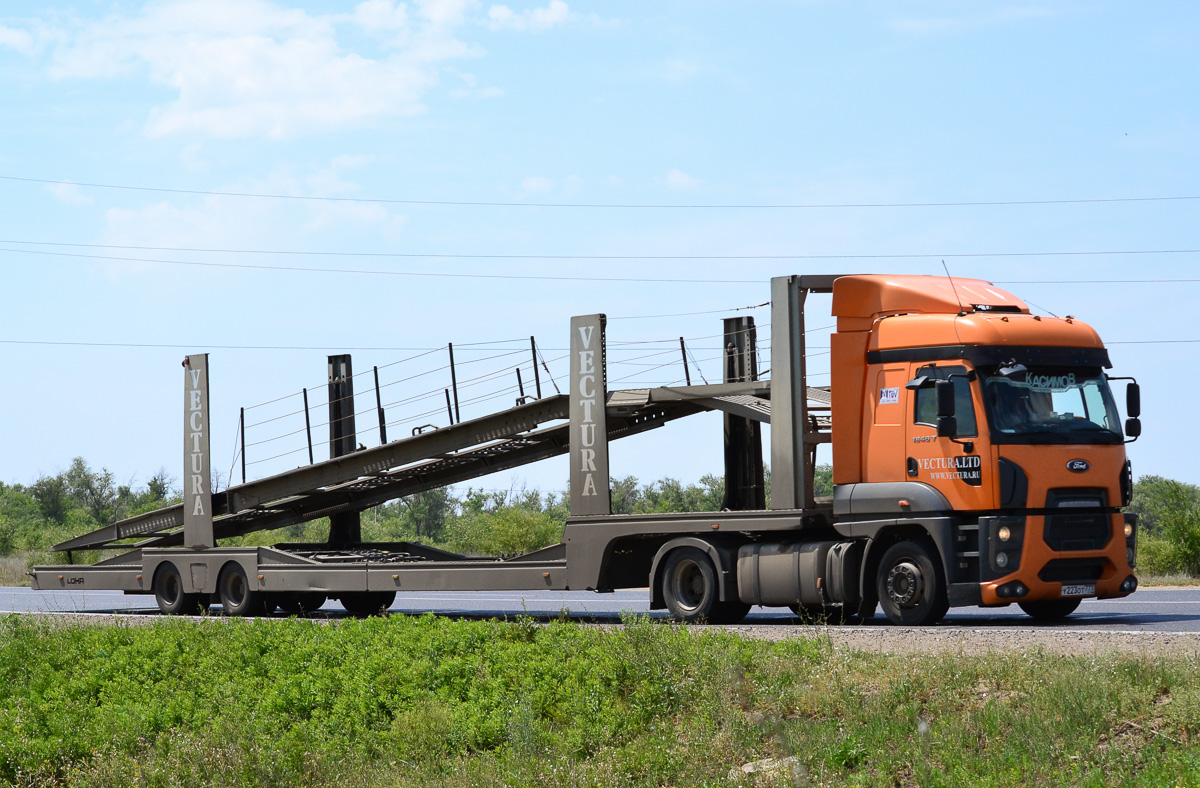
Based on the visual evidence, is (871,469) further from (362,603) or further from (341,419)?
(362,603)

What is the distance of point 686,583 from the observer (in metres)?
15.2

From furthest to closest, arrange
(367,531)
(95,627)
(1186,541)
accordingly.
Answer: (367,531), (1186,541), (95,627)

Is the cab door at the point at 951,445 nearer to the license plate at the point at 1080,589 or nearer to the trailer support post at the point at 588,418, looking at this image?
the license plate at the point at 1080,589

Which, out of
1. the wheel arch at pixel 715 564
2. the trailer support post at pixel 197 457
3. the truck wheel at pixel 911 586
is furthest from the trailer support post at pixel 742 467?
the trailer support post at pixel 197 457

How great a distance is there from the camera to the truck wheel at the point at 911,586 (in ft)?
43.1

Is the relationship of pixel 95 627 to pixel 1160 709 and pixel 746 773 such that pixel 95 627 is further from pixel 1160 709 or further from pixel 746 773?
pixel 1160 709

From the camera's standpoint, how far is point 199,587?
20.1 m

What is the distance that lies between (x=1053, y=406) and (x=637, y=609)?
28.8 feet

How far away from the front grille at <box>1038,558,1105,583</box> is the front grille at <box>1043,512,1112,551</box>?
0.44ft

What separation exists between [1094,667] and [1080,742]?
1201 millimetres

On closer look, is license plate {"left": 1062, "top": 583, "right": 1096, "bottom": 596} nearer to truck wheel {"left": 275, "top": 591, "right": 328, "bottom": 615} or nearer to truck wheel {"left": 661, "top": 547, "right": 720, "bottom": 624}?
truck wheel {"left": 661, "top": 547, "right": 720, "bottom": 624}

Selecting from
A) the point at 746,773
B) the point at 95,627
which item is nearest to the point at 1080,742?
the point at 746,773

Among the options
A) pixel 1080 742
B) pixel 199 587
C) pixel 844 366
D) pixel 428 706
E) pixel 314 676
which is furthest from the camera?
pixel 199 587

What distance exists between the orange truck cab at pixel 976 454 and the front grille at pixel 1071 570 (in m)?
0.02
